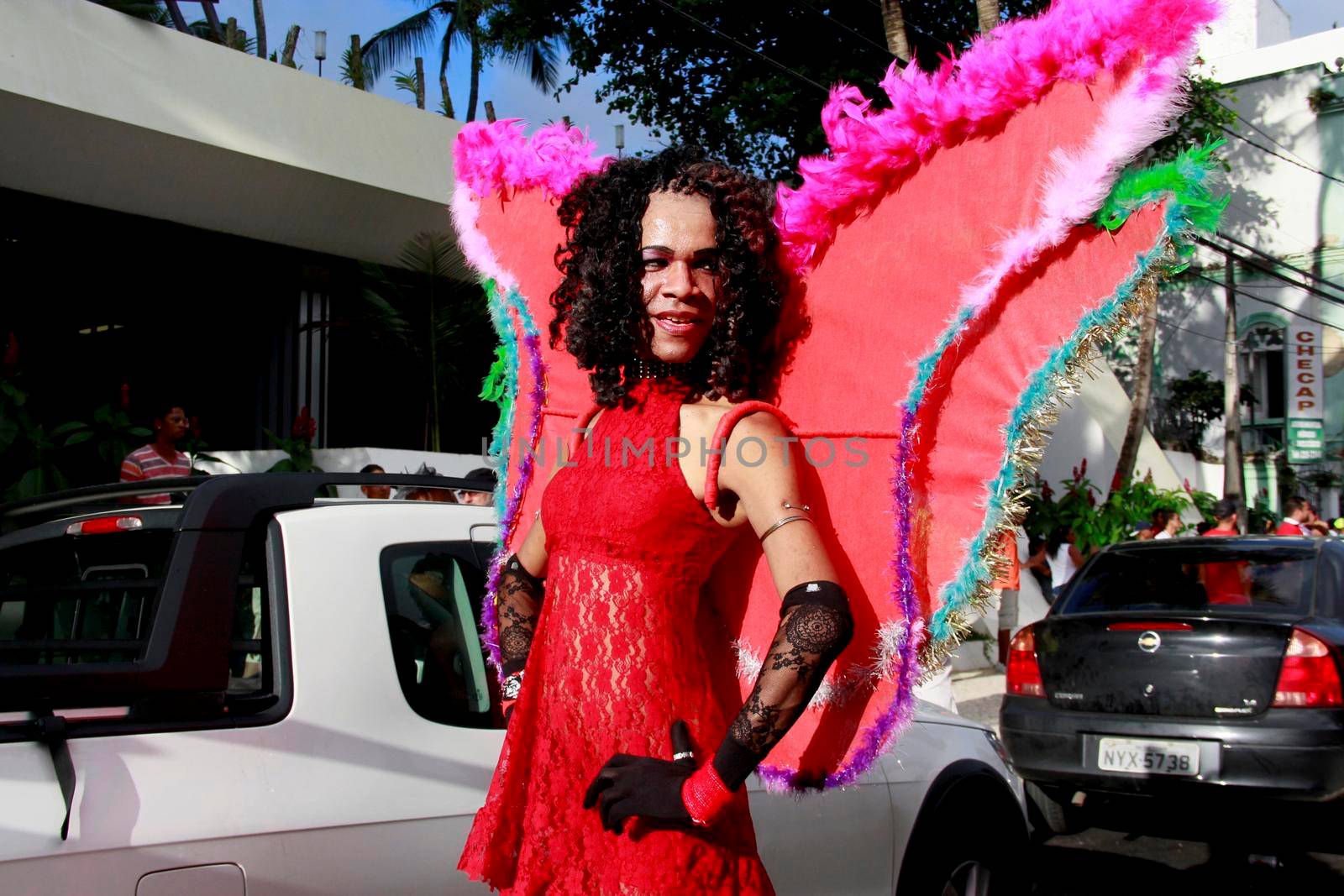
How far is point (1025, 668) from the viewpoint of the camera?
17.9 feet

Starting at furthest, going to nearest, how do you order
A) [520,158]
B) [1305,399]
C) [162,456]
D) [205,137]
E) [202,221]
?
[1305,399]
[202,221]
[205,137]
[162,456]
[520,158]

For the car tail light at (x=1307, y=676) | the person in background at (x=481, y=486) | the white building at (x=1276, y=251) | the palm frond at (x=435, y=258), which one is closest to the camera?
the person in background at (x=481, y=486)

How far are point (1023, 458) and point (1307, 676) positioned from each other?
3.67 metres

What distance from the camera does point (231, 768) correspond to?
2061 millimetres

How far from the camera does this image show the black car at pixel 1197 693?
4.64 meters

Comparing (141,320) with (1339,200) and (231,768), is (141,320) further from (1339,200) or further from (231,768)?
(1339,200)

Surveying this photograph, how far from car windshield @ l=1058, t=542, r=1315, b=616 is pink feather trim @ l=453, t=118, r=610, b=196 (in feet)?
12.9

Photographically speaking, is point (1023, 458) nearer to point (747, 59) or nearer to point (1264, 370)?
point (747, 59)

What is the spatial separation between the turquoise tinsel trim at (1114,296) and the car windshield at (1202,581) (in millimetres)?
3770

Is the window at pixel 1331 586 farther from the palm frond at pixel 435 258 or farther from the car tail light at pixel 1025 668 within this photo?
the palm frond at pixel 435 258

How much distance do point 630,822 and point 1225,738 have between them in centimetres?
384

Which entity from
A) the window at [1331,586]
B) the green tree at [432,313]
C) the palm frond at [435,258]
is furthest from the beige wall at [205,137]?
the window at [1331,586]

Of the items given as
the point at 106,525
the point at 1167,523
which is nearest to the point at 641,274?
the point at 106,525

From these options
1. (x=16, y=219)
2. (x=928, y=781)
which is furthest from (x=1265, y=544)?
(x=16, y=219)
